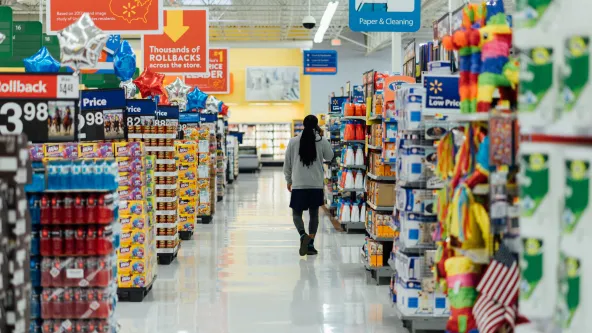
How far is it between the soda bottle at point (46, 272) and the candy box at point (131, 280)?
9.17ft

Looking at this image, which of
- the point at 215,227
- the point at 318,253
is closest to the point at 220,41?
the point at 215,227

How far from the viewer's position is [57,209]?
473 cm

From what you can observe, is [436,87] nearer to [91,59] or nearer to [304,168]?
[91,59]

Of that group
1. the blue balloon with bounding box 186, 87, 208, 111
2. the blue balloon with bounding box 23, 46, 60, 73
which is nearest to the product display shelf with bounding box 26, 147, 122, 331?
the blue balloon with bounding box 23, 46, 60, 73

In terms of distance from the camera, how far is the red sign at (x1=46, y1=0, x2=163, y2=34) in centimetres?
915

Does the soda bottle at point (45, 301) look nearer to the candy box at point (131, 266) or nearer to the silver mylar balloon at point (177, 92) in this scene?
the candy box at point (131, 266)

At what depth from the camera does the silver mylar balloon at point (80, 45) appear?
581 centimetres

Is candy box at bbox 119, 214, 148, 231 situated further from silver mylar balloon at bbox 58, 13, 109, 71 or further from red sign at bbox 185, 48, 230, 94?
red sign at bbox 185, 48, 230, 94

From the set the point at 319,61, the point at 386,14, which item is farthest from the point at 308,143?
the point at 319,61

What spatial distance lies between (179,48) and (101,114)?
5.61m

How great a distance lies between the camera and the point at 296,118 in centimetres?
3478

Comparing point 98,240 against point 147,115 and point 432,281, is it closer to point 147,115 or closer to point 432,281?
point 432,281

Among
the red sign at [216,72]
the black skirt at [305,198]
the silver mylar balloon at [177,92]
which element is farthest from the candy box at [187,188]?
the red sign at [216,72]

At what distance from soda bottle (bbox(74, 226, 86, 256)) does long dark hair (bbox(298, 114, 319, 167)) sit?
521 centimetres
